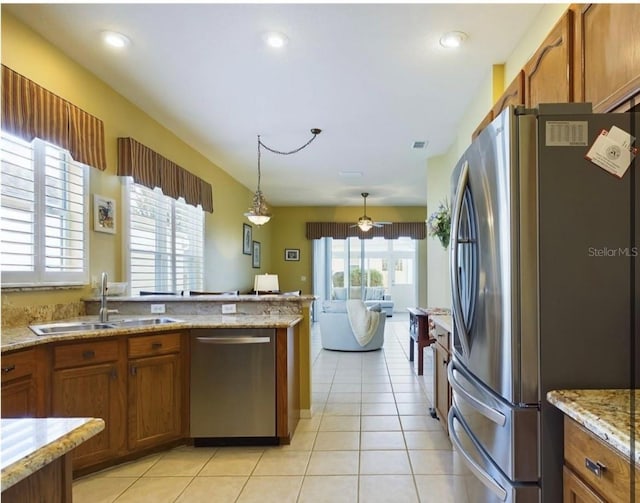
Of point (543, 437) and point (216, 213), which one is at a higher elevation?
point (216, 213)

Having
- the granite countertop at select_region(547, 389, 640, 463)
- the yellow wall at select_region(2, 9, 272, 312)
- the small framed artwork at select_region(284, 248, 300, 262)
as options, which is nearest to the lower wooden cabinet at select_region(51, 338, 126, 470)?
the yellow wall at select_region(2, 9, 272, 312)

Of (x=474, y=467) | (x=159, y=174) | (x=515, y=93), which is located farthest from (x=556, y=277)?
(x=159, y=174)

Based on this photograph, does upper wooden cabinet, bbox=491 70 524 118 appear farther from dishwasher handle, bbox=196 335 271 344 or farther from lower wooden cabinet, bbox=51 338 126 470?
lower wooden cabinet, bbox=51 338 126 470

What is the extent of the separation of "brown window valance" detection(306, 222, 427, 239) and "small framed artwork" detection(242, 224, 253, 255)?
86.7 inches

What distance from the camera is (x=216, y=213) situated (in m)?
6.25

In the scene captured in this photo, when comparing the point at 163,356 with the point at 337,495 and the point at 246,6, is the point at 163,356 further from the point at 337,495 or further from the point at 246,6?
the point at 246,6

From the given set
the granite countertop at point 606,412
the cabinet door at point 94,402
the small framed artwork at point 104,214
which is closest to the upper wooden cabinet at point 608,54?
the granite countertop at point 606,412

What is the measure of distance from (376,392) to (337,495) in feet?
6.46

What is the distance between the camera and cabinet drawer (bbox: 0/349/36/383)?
6.57 ft

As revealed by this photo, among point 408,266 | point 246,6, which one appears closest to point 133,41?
point 246,6

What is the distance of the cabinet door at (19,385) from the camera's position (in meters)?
2.01

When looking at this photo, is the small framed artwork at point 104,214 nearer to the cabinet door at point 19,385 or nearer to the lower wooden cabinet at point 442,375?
the cabinet door at point 19,385

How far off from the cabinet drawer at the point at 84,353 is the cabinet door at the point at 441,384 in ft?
7.03

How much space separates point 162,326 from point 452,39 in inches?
108
